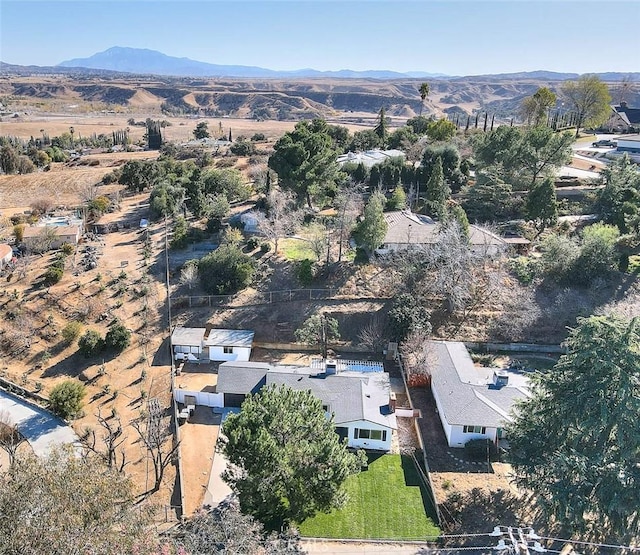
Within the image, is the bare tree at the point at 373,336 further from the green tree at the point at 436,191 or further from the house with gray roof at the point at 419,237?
the green tree at the point at 436,191


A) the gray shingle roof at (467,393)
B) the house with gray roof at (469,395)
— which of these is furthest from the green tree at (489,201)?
the gray shingle roof at (467,393)

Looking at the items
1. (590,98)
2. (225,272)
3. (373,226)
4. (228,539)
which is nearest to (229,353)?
(225,272)

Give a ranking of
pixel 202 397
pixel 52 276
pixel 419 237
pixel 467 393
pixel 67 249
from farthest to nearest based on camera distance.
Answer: pixel 67 249 < pixel 419 237 < pixel 52 276 < pixel 202 397 < pixel 467 393

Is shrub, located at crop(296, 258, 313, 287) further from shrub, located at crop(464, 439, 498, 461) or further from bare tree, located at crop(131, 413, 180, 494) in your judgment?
shrub, located at crop(464, 439, 498, 461)

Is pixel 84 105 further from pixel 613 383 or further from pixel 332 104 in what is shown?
pixel 613 383

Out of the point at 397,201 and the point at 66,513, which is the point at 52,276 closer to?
the point at 66,513

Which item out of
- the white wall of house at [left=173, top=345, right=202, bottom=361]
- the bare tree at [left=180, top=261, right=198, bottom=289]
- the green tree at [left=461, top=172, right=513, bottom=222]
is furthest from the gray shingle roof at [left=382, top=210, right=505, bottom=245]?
the white wall of house at [left=173, top=345, right=202, bottom=361]
